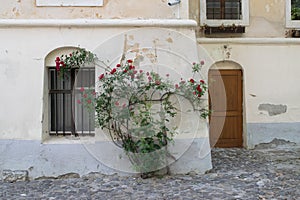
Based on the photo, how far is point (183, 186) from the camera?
543 cm

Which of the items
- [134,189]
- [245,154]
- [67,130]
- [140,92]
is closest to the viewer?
[134,189]

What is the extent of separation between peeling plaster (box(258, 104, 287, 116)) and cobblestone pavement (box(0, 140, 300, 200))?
6.82ft

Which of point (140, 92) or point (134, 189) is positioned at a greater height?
point (140, 92)

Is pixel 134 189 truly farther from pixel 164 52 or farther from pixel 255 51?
pixel 255 51

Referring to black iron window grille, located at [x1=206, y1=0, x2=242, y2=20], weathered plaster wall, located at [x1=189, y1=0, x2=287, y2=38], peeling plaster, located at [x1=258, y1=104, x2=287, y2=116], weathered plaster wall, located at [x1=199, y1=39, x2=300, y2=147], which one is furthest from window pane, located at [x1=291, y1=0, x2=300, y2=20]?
peeling plaster, located at [x1=258, y1=104, x2=287, y2=116]

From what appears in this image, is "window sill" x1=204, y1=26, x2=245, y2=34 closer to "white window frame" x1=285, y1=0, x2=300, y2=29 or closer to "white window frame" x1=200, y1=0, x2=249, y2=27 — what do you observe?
"white window frame" x1=200, y1=0, x2=249, y2=27

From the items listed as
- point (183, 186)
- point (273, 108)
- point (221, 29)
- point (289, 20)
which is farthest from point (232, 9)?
point (183, 186)

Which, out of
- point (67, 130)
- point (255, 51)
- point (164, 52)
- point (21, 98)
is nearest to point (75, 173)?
point (67, 130)

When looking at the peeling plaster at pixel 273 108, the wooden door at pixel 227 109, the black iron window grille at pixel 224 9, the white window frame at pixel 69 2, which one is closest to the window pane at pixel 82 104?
the white window frame at pixel 69 2

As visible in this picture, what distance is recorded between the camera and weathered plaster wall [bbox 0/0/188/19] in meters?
6.09

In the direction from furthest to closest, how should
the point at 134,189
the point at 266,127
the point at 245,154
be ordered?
the point at 266,127
the point at 245,154
the point at 134,189

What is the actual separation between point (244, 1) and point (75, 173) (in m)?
5.95

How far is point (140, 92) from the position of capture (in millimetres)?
5918

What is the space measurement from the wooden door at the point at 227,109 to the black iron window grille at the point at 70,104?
11.7ft
